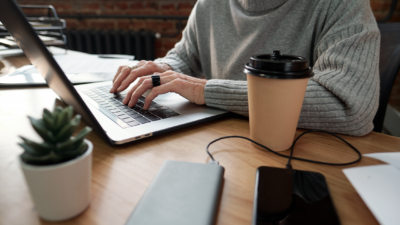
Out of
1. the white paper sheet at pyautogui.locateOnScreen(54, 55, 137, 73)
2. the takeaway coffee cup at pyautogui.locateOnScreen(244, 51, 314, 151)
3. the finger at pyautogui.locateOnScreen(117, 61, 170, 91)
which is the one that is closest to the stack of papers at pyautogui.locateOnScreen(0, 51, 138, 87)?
the white paper sheet at pyautogui.locateOnScreen(54, 55, 137, 73)

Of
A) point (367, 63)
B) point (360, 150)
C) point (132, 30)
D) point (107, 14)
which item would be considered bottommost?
point (360, 150)

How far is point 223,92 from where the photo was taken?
0.56 meters

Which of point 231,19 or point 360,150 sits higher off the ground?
point 231,19

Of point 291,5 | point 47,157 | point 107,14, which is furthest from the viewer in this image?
point 107,14

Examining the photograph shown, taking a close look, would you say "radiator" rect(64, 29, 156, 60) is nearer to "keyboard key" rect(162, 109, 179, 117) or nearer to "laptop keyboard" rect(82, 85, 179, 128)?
"laptop keyboard" rect(82, 85, 179, 128)

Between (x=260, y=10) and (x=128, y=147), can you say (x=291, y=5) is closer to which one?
(x=260, y=10)

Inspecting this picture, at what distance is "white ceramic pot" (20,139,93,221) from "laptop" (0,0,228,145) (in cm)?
13

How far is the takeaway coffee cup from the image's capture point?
0.35 metres

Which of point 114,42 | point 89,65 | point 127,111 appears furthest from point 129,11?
point 127,111

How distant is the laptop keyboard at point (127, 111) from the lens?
19.5 inches

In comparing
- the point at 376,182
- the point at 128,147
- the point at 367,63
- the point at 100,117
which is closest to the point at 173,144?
the point at 128,147

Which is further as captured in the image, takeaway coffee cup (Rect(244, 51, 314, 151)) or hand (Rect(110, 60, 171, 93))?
hand (Rect(110, 60, 171, 93))

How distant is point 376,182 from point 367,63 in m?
0.34

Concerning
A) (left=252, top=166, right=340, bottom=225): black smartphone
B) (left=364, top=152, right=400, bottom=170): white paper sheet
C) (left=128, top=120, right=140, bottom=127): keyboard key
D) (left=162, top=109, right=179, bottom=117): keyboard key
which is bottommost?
(left=252, top=166, right=340, bottom=225): black smartphone
